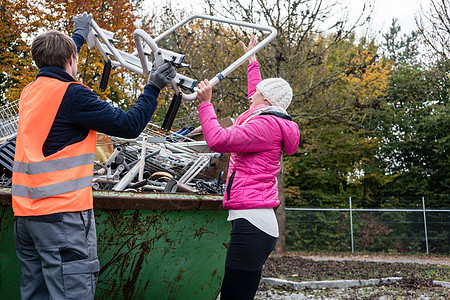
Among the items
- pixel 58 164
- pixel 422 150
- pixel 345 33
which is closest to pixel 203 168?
pixel 58 164

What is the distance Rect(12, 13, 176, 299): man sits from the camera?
79.8 inches

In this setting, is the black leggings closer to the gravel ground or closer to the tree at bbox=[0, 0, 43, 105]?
the gravel ground

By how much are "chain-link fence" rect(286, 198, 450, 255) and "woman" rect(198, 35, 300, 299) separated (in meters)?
12.7

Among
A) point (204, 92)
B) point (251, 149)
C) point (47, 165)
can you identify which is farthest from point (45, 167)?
point (251, 149)

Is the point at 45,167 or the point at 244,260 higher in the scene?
the point at 45,167

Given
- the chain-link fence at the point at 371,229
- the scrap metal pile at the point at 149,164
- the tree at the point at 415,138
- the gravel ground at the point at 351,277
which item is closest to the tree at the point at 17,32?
the gravel ground at the point at 351,277

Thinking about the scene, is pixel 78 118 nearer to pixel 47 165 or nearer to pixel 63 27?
pixel 47 165

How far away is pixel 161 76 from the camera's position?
7.70 ft

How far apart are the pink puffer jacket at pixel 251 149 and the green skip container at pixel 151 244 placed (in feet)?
1.35

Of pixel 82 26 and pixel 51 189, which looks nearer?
pixel 51 189

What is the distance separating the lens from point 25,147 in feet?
6.92

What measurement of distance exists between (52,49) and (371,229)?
14.2 m

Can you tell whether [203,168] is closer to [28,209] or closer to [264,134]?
[264,134]

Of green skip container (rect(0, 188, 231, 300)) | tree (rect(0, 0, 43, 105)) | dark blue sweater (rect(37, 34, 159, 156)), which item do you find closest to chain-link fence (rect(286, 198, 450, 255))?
tree (rect(0, 0, 43, 105))
